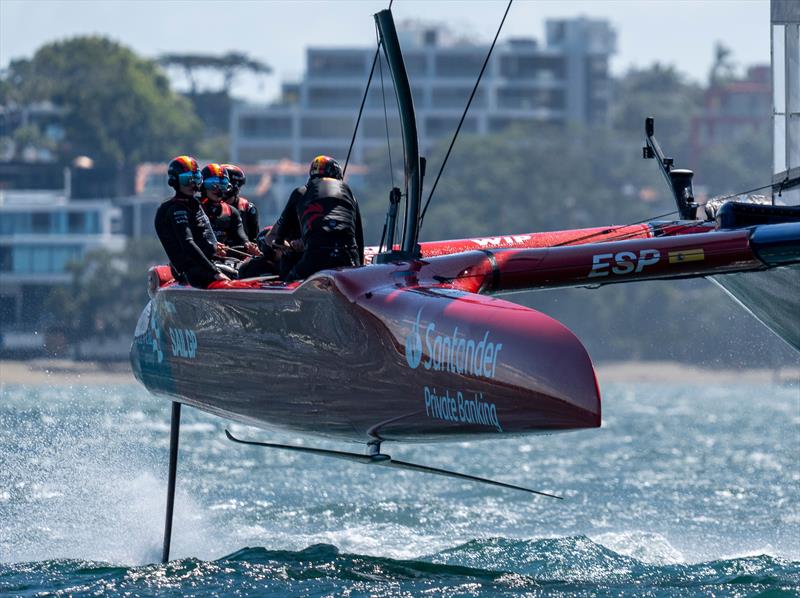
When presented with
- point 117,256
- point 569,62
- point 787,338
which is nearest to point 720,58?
point 569,62

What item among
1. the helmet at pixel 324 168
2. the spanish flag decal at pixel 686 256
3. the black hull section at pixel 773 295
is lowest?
the black hull section at pixel 773 295

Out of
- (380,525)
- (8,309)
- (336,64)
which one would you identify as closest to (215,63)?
(336,64)

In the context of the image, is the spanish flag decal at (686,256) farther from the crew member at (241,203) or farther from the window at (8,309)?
the window at (8,309)

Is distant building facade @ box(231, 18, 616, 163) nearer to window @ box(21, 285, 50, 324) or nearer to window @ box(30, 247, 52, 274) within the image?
window @ box(30, 247, 52, 274)

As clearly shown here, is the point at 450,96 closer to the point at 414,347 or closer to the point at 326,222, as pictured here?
the point at 326,222

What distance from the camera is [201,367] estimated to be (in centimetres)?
831

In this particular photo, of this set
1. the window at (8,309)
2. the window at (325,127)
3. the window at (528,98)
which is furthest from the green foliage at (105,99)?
the window at (8,309)

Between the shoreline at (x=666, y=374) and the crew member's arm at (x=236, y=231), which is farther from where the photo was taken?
the shoreline at (x=666, y=374)

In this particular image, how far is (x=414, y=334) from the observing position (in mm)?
6836

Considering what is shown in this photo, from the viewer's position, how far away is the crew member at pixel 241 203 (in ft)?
30.9

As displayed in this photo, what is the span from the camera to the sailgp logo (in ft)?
22.4

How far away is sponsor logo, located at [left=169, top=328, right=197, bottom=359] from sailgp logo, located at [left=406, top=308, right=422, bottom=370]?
1.80 meters

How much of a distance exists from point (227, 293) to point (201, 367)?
530 mm

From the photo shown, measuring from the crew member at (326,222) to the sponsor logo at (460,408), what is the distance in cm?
122
